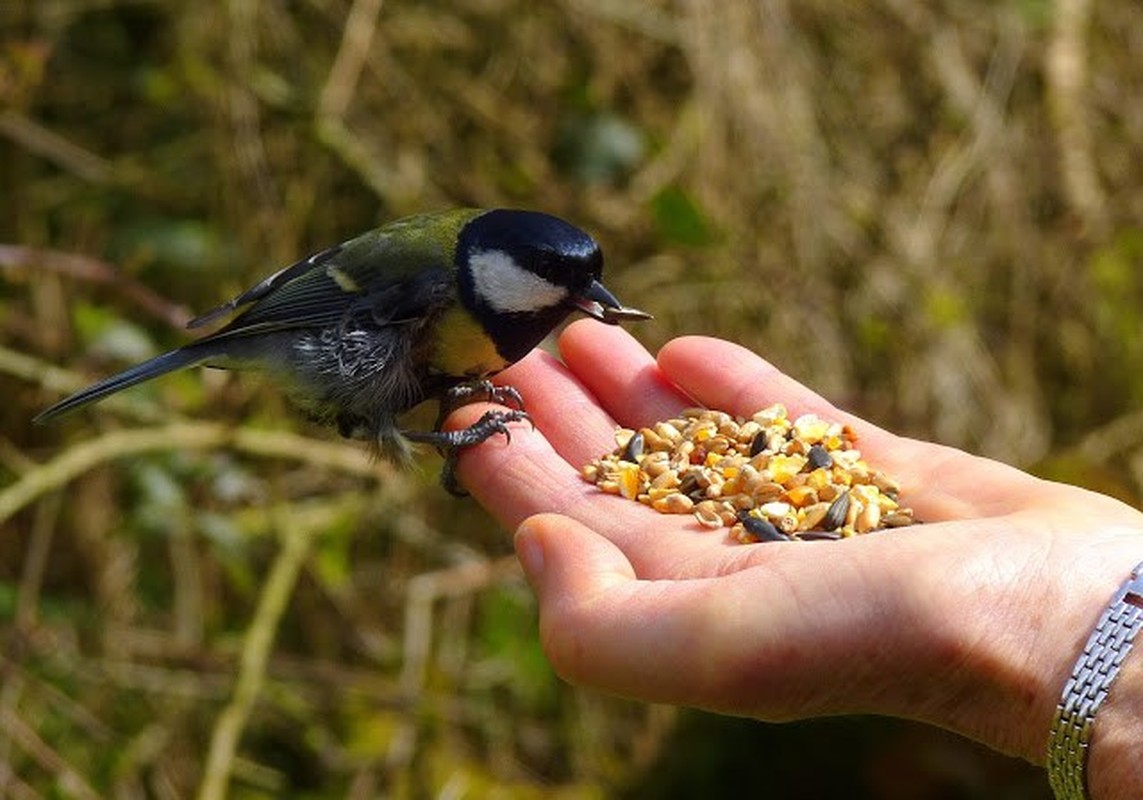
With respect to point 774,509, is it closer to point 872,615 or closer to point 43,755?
point 872,615

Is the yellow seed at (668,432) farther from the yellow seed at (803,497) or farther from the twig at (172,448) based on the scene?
the twig at (172,448)

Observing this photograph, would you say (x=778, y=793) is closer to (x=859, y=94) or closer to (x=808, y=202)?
(x=808, y=202)

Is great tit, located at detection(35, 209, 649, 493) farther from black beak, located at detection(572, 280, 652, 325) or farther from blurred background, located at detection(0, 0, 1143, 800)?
blurred background, located at detection(0, 0, 1143, 800)

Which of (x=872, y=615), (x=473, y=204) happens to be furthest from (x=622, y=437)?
(x=473, y=204)

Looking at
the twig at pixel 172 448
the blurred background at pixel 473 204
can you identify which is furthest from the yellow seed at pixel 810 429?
the twig at pixel 172 448

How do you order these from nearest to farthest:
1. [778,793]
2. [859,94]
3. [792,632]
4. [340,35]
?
[792,632], [778,793], [340,35], [859,94]

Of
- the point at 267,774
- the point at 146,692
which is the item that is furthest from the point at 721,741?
the point at 146,692

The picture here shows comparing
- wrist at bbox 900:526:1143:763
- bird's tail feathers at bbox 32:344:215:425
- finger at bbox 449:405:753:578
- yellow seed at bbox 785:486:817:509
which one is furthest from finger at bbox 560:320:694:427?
wrist at bbox 900:526:1143:763
